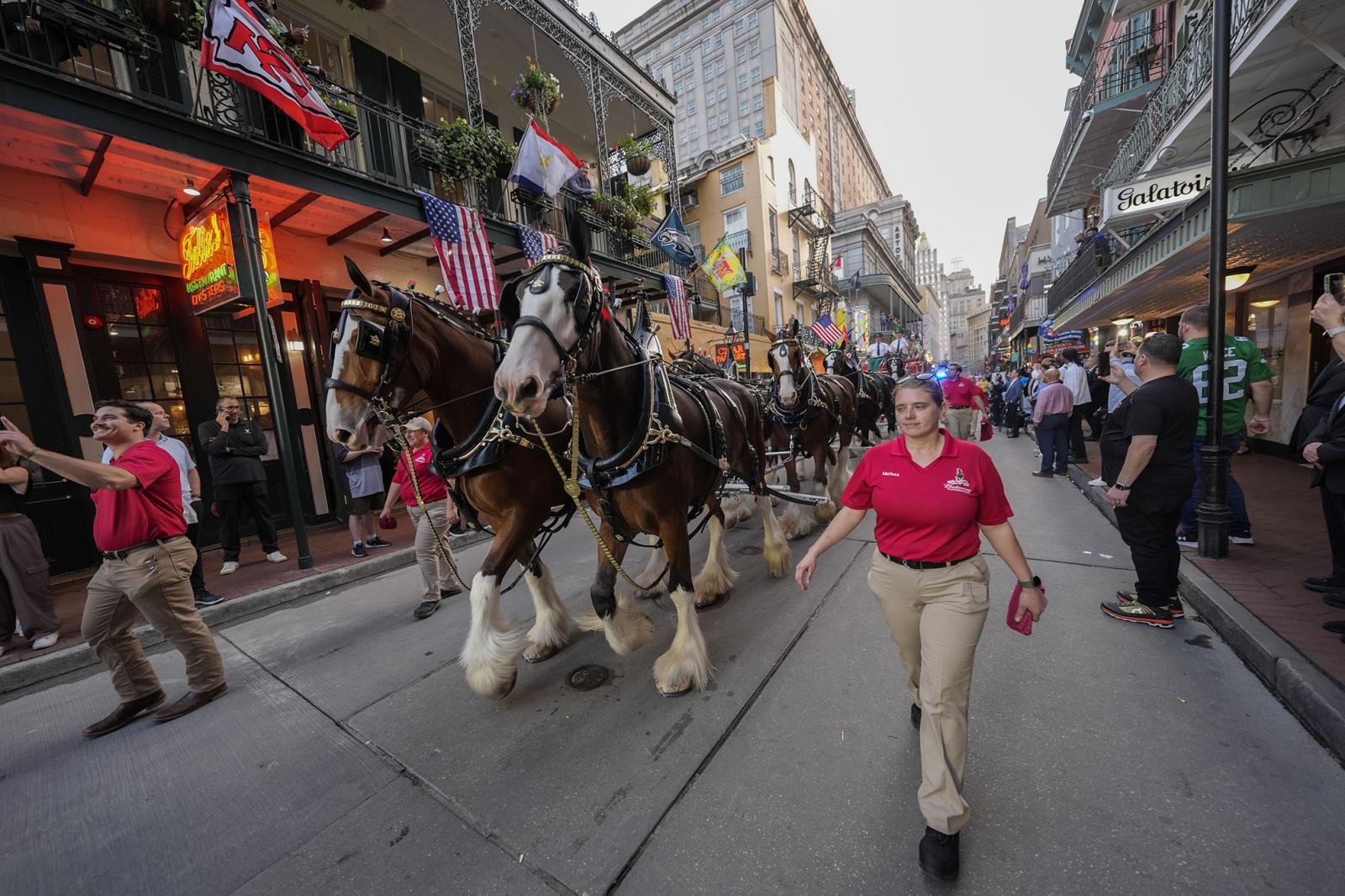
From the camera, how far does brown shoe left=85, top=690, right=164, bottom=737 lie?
307 centimetres

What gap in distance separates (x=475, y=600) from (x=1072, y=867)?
118 inches

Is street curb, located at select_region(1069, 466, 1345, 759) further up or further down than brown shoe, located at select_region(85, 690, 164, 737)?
further down

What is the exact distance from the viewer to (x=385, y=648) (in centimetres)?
402

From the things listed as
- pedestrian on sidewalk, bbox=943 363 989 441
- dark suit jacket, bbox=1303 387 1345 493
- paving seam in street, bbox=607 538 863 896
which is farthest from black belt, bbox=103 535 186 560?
pedestrian on sidewalk, bbox=943 363 989 441

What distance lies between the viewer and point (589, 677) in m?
3.37

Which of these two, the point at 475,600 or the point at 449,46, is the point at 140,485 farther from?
the point at 449,46

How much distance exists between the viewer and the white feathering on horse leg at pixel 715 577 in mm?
4375

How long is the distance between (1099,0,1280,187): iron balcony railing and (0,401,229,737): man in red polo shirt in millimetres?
10346

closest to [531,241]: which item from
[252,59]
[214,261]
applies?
[252,59]

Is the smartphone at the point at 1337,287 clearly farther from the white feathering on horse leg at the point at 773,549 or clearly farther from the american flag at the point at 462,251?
the american flag at the point at 462,251

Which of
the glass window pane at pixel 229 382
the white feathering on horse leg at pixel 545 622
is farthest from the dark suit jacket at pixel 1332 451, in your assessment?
the glass window pane at pixel 229 382

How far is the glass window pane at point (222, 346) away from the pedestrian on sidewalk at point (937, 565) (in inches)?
363

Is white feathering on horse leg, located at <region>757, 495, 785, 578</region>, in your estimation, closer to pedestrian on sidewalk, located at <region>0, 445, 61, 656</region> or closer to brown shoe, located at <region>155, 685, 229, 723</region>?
brown shoe, located at <region>155, 685, 229, 723</region>

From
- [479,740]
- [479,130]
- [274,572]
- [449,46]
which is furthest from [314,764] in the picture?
[449,46]
